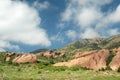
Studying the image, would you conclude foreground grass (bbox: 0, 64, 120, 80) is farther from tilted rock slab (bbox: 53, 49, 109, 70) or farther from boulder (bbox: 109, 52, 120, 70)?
tilted rock slab (bbox: 53, 49, 109, 70)

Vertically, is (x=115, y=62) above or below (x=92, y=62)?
below

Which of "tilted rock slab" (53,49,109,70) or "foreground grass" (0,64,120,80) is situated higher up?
"tilted rock slab" (53,49,109,70)

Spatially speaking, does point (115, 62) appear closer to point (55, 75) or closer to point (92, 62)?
point (92, 62)

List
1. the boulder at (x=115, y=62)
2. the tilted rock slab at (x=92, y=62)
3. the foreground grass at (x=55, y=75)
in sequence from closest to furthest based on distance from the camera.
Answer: the foreground grass at (x=55, y=75), the boulder at (x=115, y=62), the tilted rock slab at (x=92, y=62)

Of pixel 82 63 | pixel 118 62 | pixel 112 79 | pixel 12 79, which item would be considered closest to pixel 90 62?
pixel 82 63

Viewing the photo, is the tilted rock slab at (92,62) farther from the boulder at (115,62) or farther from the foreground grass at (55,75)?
the foreground grass at (55,75)

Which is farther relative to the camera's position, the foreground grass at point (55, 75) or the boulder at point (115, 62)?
the boulder at point (115, 62)

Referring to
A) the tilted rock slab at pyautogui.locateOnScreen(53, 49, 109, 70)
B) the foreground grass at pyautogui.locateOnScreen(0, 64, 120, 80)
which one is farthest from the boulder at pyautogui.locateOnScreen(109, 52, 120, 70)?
the foreground grass at pyautogui.locateOnScreen(0, 64, 120, 80)

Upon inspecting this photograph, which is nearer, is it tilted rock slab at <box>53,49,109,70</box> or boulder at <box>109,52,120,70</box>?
boulder at <box>109,52,120,70</box>

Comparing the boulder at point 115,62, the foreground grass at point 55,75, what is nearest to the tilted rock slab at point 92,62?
the boulder at point 115,62

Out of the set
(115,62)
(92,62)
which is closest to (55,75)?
(115,62)

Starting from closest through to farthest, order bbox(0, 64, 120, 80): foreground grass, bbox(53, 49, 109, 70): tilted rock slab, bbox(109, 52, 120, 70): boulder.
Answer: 1. bbox(0, 64, 120, 80): foreground grass
2. bbox(109, 52, 120, 70): boulder
3. bbox(53, 49, 109, 70): tilted rock slab

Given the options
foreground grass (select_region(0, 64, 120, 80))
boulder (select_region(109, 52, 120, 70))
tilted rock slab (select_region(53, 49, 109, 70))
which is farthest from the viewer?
tilted rock slab (select_region(53, 49, 109, 70))

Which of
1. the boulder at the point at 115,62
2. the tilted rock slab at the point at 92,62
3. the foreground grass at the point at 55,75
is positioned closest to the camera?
the foreground grass at the point at 55,75
